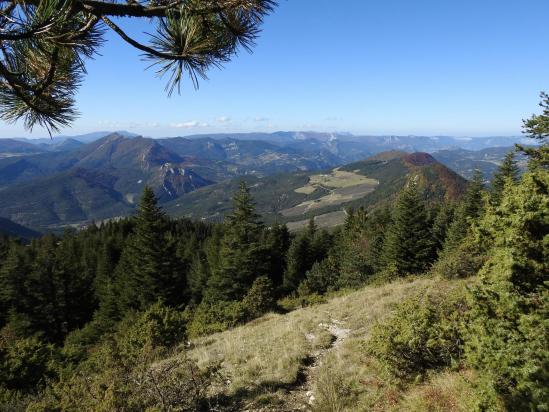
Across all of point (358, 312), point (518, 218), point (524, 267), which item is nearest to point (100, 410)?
point (524, 267)

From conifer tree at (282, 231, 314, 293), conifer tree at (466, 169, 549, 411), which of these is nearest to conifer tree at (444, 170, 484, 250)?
conifer tree at (282, 231, 314, 293)

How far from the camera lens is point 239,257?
109 ft

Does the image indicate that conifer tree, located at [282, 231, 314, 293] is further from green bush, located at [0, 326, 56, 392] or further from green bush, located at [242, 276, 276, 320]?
green bush, located at [0, 326, 56, 392]

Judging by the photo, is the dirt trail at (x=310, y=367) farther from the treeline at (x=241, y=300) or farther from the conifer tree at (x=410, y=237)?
the conifer tree at (x=410, y=237)

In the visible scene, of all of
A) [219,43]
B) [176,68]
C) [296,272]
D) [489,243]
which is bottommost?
[296,272]

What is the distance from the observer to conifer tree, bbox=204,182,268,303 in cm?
3319

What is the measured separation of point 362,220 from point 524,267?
187 feet

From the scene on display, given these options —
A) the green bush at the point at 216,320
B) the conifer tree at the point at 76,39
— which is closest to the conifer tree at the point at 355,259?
the green bush at the point at 216,320

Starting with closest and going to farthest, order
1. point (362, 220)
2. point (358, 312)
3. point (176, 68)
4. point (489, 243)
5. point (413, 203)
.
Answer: point (176, 68)
point (489, 243)
point (358, 312)
point (413, 203)
point (362, 220)

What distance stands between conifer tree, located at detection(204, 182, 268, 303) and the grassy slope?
65.9 ft

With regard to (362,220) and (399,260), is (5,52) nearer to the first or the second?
(399,260)

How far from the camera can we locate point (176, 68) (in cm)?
349

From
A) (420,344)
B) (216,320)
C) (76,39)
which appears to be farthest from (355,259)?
(76,39)

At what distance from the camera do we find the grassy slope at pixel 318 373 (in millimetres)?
5367
